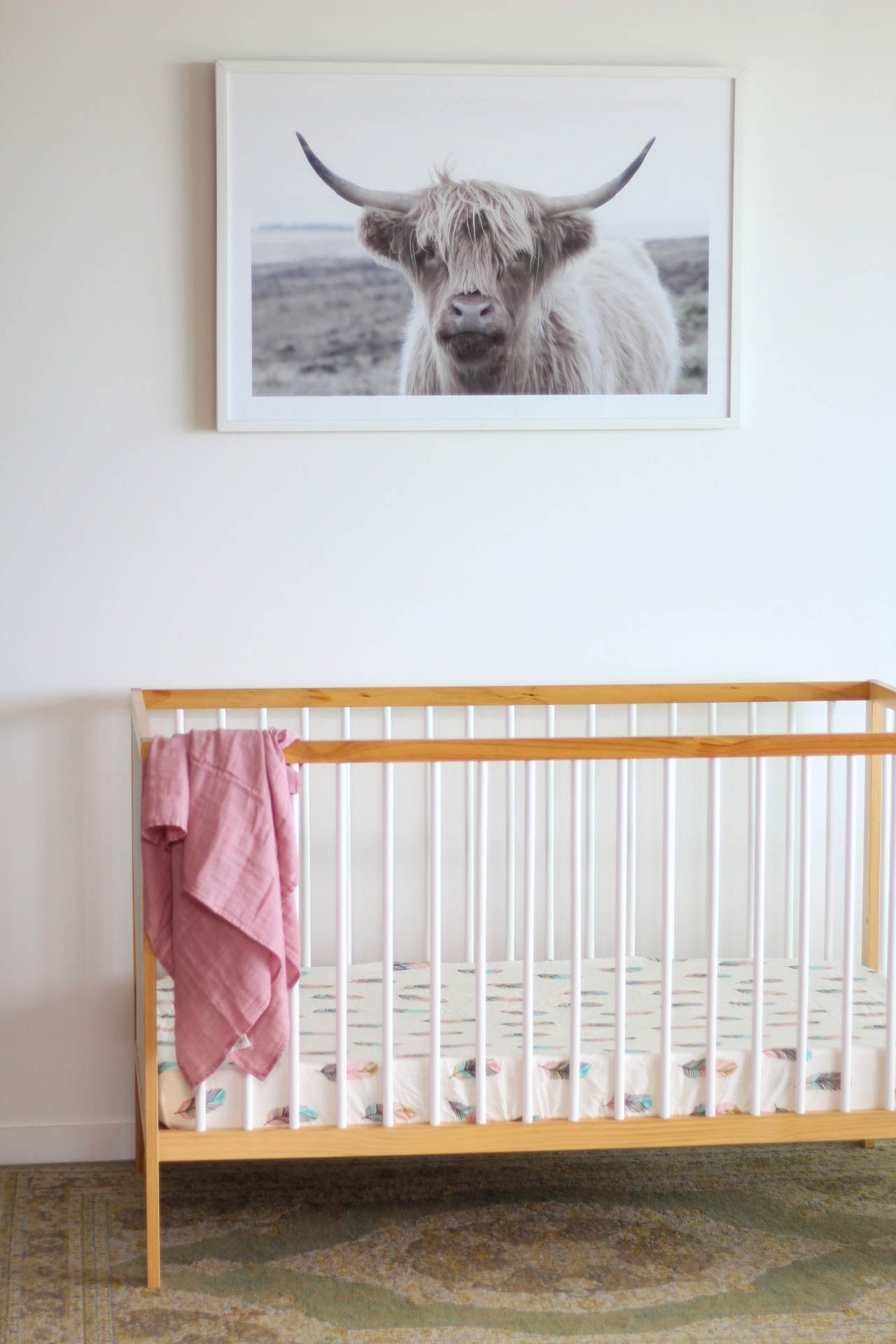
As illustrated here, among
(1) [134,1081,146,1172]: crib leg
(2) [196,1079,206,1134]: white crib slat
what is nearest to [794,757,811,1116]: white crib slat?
(2) [196,1079,206,1134]: white crib slat

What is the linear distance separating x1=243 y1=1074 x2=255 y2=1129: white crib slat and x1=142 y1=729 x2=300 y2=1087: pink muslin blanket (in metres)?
0.02

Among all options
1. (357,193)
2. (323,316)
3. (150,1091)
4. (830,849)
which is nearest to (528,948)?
(150,1091)

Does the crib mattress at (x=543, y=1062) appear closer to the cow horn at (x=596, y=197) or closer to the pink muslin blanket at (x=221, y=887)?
the pink muslin blanket at (x=221, y=887)

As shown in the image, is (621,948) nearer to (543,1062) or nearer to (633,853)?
(543,1062)

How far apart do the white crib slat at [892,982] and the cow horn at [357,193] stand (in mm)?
1318

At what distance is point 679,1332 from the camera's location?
1962 mm

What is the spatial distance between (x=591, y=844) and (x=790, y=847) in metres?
0.39

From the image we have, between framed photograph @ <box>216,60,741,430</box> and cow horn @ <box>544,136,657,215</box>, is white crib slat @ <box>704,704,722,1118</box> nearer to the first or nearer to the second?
framed photograph @ <box>216,60,741,430</box>

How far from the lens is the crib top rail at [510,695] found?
2557 millimetres

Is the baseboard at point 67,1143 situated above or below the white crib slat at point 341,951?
below

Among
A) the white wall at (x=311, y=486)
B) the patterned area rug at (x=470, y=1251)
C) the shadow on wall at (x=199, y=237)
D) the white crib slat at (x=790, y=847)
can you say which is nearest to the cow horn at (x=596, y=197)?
the white wall at (x=311, y=486)

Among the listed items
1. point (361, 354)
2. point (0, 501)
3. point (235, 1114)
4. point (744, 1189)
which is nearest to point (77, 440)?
point (0, 501)

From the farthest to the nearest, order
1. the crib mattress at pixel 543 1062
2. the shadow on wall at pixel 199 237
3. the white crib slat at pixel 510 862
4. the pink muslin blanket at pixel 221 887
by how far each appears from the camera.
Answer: the white crib slat at pixel 510 862 → the shadow on wall at pixel 199 237 → the crib mattress at pixel 543 1062 → the pink muslin blanket at pixel 221 887

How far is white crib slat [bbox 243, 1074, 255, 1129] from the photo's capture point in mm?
2002
